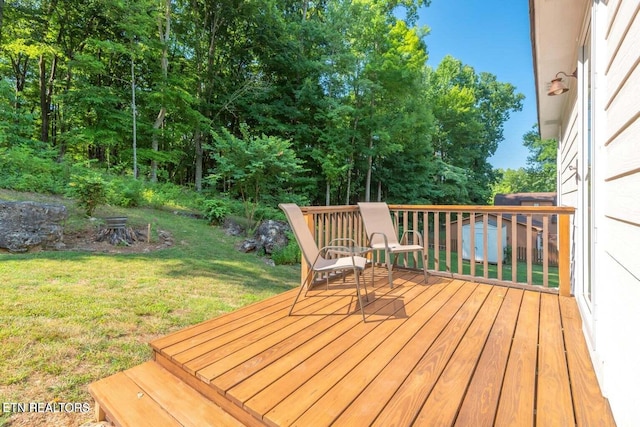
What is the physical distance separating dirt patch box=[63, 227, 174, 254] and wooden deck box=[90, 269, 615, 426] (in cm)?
407

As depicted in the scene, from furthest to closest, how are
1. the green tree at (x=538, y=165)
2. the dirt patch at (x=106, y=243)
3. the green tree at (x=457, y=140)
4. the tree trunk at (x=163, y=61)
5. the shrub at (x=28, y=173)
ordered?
the green tree at (x=538, y=165)
the green tree at (x=457, y=140)
the tree trunk at (x=163, y=61)
the shrub at (x=28, y=173)
the dirt patch at (x=106, y=243)

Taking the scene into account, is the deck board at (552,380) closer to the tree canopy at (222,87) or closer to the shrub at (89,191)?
the tree canopy at (222,87)

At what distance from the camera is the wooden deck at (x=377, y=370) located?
1403 mm

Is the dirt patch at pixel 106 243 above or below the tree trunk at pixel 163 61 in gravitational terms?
below

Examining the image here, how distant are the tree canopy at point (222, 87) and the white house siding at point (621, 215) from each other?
7574mm

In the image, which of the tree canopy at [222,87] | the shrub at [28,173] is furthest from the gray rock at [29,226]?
the tree canopy at [222,87]

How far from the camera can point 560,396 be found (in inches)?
59.4

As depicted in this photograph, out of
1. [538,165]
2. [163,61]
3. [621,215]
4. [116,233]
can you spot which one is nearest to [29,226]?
[116,233]

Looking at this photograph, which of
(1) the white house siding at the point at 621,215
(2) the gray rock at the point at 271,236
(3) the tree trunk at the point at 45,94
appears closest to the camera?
(1) the white house siding at the point at 621,215

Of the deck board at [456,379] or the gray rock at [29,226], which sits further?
the gray rock at [29,226]

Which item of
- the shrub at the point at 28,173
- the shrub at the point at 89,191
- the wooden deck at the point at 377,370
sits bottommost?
the wooden deck at the point at 377,370

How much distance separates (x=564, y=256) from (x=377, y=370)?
257 centimetres

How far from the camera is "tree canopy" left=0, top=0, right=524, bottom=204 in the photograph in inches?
401

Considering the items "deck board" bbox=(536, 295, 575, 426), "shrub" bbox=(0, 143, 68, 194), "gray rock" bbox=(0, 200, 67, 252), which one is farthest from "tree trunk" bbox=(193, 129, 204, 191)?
"deck board" bbox=(536, 295, 575, 426)
